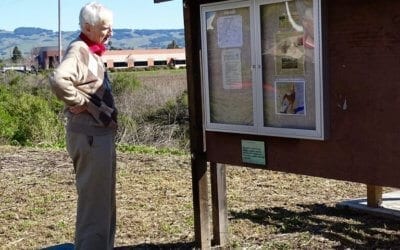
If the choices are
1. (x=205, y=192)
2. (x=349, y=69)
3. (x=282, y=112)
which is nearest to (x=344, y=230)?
(x=205, y=192)

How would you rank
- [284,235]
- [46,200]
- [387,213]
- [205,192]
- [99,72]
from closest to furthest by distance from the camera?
[99,72]
[205,192]
[284,235]
[387,213]
[46,200]

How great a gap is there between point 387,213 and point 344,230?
0.62m

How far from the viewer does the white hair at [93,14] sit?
14.0ft

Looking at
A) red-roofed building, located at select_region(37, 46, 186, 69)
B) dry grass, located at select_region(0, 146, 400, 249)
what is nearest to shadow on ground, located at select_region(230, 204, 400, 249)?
dry grass, located at select_region(0, 146, 400, 249)

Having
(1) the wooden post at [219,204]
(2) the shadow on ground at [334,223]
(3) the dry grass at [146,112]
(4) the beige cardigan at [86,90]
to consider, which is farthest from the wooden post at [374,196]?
(3) the dry grass at [146,112]

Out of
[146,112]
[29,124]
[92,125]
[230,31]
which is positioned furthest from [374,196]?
[146,112]

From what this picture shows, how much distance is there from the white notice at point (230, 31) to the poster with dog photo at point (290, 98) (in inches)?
18.1

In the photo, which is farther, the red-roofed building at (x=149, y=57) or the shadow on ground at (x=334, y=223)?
the red-roofed building at (x=149, y=57)

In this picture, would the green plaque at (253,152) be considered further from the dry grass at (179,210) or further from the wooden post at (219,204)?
the dry grass at (179,210)

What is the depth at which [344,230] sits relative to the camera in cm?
588

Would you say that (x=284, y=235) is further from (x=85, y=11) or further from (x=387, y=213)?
(x=85, y=11)

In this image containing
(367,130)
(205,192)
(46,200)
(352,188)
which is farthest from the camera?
(352,188)

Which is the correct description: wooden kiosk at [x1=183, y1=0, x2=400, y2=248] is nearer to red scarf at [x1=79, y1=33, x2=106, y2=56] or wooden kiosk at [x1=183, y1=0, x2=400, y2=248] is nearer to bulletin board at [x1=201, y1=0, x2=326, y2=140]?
bulletin board at [x1=201, y1=0, x2=326, y2=140]

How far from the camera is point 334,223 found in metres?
A: 6.12
